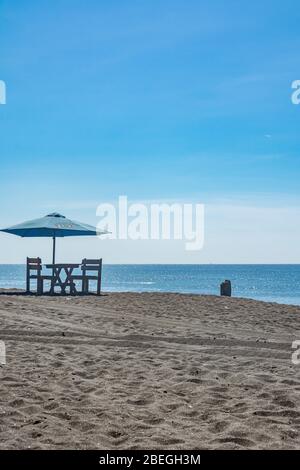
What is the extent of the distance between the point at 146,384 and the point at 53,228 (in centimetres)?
1350

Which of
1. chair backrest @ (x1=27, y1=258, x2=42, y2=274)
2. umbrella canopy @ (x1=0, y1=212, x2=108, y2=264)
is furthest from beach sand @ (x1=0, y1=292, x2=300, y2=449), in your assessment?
umbrella canopy @ (x1=0, y1=212, x2=108, y2=264)

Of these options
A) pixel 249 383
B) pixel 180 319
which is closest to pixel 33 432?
pixel 249 383

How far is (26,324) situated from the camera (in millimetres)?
10773

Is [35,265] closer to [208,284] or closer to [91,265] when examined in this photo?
[91,265]

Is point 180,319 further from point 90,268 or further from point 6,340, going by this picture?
Answer: point 90,268

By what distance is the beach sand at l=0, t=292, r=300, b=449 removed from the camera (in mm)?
4512

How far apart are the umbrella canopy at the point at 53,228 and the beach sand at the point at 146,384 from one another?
7.52 meters

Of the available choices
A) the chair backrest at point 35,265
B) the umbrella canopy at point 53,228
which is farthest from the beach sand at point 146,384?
the umbrella canopy at point 53,228

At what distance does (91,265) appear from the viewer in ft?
62.4

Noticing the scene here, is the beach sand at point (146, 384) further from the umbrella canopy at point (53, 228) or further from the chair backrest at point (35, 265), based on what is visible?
the umbrella canopy at point (53, 228)

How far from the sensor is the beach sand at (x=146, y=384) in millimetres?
4512

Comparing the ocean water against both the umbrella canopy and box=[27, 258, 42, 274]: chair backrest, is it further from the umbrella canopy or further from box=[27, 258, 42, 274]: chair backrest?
box=[27, 258, 42, 274]: chair backrest
